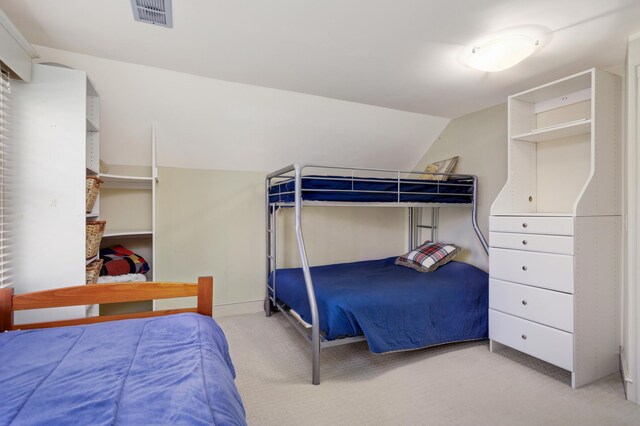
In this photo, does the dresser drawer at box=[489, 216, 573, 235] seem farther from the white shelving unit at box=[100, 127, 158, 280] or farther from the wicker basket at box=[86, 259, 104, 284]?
the white shelving unit at box=[100, 127, 158, 280]

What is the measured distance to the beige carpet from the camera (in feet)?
5.70

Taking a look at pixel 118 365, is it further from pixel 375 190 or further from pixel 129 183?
pixel 129 183

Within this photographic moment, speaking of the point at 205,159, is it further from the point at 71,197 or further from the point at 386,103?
the point at 386,103

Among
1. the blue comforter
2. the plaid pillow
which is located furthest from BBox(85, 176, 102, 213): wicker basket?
the plaid pillow

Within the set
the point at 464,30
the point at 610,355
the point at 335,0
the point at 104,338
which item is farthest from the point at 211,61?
the point at 610,355

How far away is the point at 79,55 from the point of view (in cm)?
220

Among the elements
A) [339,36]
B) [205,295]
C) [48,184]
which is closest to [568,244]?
[339,36]

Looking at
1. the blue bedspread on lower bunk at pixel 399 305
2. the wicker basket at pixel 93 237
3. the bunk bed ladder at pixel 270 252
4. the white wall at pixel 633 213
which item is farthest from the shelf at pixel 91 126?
the white wall at pixel 633 213

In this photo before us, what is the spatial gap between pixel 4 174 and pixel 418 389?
2.68 m

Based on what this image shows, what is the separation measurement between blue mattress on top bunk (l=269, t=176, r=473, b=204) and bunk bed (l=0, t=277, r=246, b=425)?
133 centimetres

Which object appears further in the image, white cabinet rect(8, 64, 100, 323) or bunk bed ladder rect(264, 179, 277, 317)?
bunk bed ladder rect(264, 179, 277, 317)

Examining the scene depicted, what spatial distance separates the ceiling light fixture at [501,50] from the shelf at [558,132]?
1.91 feet

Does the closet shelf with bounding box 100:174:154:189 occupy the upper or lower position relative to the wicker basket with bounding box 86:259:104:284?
upper

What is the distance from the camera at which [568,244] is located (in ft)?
6.64
